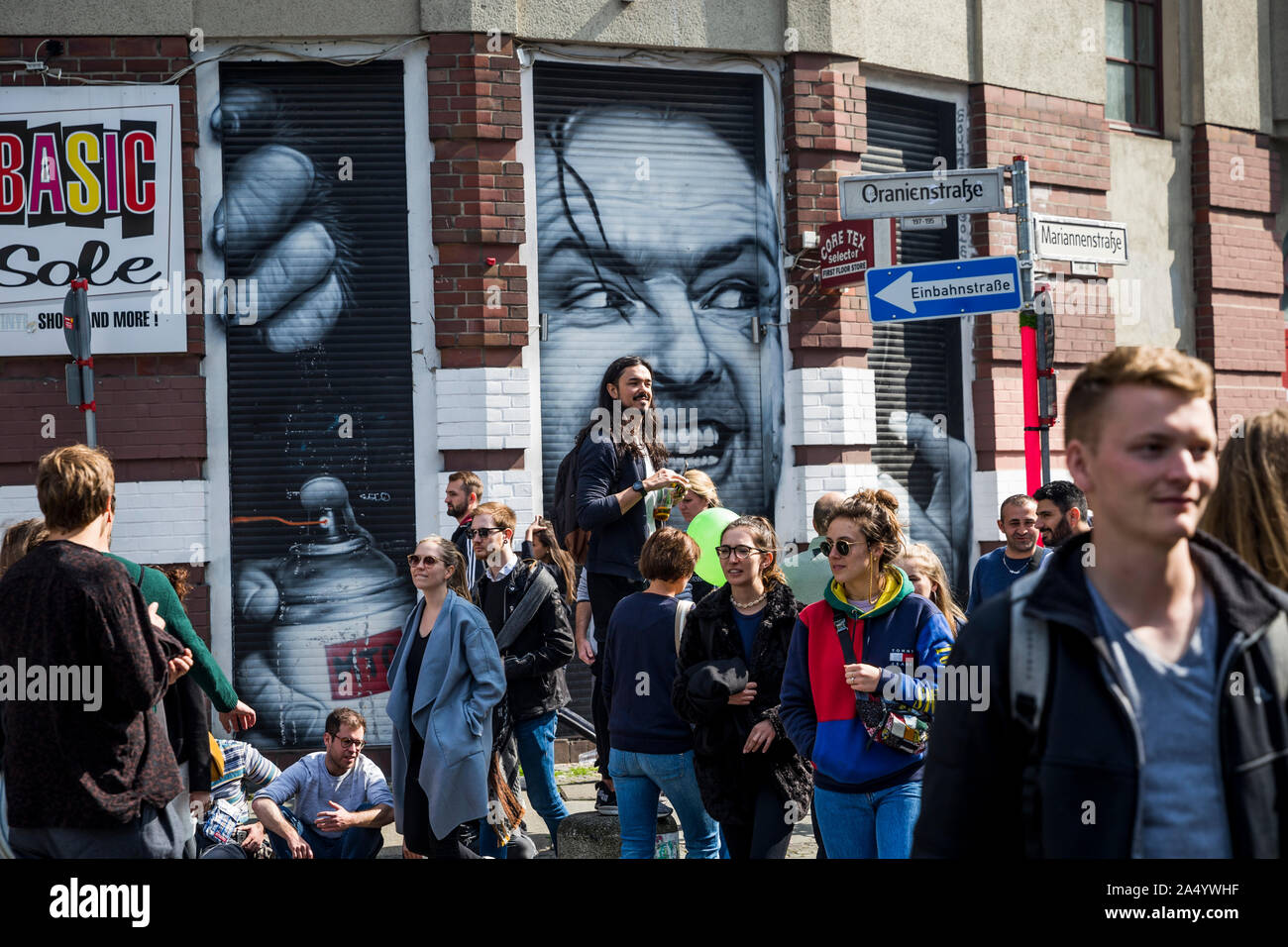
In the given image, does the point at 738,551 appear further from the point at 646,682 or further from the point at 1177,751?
the point at 1177,751

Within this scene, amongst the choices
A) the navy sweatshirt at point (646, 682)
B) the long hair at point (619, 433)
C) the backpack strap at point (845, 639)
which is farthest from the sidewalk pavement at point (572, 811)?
the long hair at point (619, 433)

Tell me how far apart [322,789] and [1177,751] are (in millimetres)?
5739

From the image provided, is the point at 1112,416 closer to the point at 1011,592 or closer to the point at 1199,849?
the point at 1011,592

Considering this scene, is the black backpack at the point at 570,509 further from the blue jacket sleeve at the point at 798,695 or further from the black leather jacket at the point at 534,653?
the blue jacket sleeve at the point at 798,695

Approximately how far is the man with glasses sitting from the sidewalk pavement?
477 mm

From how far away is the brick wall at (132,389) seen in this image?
10266 millimetres

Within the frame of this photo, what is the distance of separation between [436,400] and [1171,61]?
29.3ft

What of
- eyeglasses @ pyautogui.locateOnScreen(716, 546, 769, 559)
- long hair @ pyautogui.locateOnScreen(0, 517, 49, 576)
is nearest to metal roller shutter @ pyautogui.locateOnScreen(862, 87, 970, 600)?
eyeglasses @ pyautogui.locateOnScreen(716, 546, 769, 559)

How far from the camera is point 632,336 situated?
11.2 meters

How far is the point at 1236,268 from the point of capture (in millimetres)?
14438
